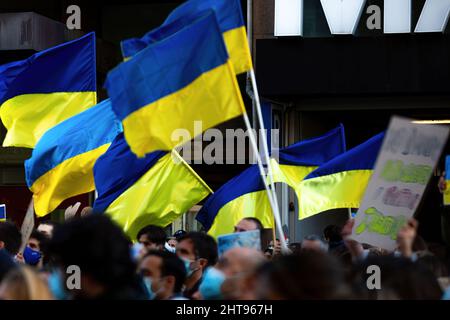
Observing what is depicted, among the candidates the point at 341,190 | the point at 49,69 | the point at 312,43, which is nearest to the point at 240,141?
Result: the point at 312,43

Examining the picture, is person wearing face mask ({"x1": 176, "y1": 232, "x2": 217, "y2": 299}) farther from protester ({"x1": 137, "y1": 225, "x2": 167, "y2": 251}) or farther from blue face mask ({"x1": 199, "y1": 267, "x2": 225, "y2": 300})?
blue face mask ({"x1": 199, "y1": 267, "x2": 225, "y2": 300})

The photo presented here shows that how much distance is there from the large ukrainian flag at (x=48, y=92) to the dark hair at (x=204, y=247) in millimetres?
5907

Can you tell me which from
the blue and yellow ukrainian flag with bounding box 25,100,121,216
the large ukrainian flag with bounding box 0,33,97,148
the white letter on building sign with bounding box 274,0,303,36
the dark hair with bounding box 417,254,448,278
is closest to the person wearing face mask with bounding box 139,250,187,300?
the dark hair with bounding box 417,254,448,278

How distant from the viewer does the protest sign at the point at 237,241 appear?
24.4 ft

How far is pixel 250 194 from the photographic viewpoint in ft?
39.8

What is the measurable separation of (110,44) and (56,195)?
13550 millimetres

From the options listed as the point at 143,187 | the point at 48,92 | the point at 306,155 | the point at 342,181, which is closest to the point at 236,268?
the point at 342,181

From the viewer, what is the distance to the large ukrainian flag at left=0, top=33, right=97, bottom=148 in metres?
13.9

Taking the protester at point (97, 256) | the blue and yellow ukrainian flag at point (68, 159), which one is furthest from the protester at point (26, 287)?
the blue and yellow ukrainian flag at point (68, 159)

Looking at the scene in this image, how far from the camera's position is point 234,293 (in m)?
5.46

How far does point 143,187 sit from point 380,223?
4.98 m

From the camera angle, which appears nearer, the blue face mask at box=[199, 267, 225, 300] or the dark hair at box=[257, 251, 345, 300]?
the dark hair at box=[257, 251, 345, 300]

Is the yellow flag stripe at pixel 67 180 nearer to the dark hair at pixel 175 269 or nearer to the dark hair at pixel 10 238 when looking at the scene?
the dark hair at pixel 10 238
